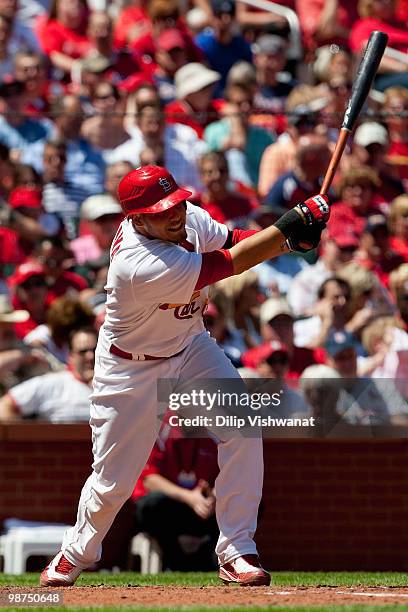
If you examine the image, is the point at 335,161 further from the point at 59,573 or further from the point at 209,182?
the point at 209,182

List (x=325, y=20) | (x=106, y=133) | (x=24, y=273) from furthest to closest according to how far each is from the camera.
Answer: (x=325, y=20) < (x=106, y=133) < (x=24, y=273)

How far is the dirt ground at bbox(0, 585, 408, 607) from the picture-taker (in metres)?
5.17

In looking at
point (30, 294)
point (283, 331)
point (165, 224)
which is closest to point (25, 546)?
point (30, 294)

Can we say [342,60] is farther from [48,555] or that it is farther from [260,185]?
[48,555]

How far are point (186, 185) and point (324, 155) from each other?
1099 mm

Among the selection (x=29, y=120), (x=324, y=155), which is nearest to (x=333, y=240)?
(x=324, y=155)

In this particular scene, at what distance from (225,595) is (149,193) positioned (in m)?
1.77

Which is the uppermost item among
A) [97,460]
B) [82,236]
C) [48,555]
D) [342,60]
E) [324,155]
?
[342,60]

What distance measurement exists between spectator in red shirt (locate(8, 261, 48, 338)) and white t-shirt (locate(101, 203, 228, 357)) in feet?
10.6

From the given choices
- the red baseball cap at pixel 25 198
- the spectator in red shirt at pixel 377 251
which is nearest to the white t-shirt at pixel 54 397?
the red baseball cap at pixel 25 198

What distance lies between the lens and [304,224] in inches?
219

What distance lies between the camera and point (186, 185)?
9.89 m

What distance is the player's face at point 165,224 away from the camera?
18.3 feet

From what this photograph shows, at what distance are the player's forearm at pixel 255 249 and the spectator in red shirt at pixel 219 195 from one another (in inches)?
164
